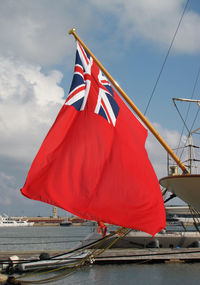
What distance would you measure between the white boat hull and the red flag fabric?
353 cm


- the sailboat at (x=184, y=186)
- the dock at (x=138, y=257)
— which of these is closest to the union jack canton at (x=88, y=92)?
the sailboat at (x=184, y=186)

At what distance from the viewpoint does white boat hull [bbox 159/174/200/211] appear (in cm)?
1513

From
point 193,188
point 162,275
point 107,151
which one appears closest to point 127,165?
point 107,151

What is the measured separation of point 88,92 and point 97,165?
2892 mm

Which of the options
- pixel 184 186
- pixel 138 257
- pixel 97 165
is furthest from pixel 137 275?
pixel 97 165

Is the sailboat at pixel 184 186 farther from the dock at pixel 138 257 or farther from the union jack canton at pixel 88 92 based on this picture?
the dock at pixel 138 257

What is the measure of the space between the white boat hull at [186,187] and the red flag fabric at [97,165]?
3533 mm

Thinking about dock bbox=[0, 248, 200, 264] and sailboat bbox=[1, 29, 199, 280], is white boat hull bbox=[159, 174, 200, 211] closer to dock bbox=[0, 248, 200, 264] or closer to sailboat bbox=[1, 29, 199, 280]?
sailboat bbox=[1, 29, 199, 280]

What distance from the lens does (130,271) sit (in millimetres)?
27219

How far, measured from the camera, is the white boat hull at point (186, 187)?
15.1 metres

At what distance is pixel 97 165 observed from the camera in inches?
454

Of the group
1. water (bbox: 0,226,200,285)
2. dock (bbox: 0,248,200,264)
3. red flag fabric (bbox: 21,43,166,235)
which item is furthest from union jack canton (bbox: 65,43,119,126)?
dock (bbox: 0,248,200,264)

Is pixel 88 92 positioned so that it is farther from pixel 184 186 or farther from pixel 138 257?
pixel 138 257

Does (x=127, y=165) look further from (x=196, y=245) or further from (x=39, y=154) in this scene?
(x=196, y=245)
